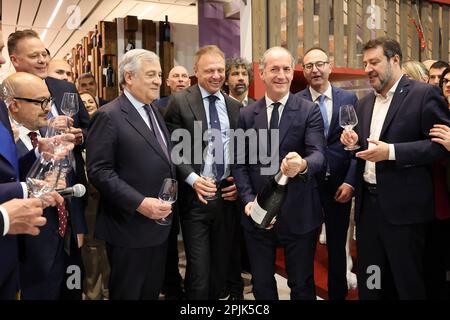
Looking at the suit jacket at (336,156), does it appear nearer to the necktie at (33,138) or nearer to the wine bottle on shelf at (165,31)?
the necktie at (33,138)

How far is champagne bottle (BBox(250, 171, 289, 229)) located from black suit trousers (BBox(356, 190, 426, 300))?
601mm

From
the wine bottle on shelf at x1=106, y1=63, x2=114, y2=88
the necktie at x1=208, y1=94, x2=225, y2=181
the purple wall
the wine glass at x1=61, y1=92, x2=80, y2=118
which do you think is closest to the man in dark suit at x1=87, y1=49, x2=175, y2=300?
the wine glass at x1=61, y1=92, x2=80, y2=118

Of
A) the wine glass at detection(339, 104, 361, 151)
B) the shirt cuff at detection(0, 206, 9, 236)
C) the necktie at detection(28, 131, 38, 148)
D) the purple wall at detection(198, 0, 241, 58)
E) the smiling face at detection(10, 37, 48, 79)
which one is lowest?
the shirt cuff at detection(0, 206, 9, 236)

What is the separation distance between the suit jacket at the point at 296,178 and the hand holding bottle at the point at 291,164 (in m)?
0.24

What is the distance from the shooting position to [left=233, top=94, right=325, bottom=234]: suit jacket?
245cm

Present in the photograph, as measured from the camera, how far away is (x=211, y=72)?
2742mm

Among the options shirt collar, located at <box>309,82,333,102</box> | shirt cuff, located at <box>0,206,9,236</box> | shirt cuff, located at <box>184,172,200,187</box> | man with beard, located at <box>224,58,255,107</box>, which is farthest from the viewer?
man with beard, located at <box>224,58,255,107</box>

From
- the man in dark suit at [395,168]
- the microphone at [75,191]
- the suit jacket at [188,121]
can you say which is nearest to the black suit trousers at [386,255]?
the man in dark suit at [395,168]

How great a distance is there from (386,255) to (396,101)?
2.94 feet

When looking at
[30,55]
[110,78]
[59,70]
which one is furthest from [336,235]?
[110,78]

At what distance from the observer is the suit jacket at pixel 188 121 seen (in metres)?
2.66

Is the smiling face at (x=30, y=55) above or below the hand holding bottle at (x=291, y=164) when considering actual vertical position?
above

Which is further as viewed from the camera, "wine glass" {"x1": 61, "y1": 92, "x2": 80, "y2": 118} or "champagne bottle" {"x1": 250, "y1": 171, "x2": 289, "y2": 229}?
"wine glass" {"x1": 61, "y1": 92, "x2": 80, "y2": 118}

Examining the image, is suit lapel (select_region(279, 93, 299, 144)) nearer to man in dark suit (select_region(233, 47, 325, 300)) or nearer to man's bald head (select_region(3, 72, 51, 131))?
man in dark suit (select_region(233, 47, 325, 300))
